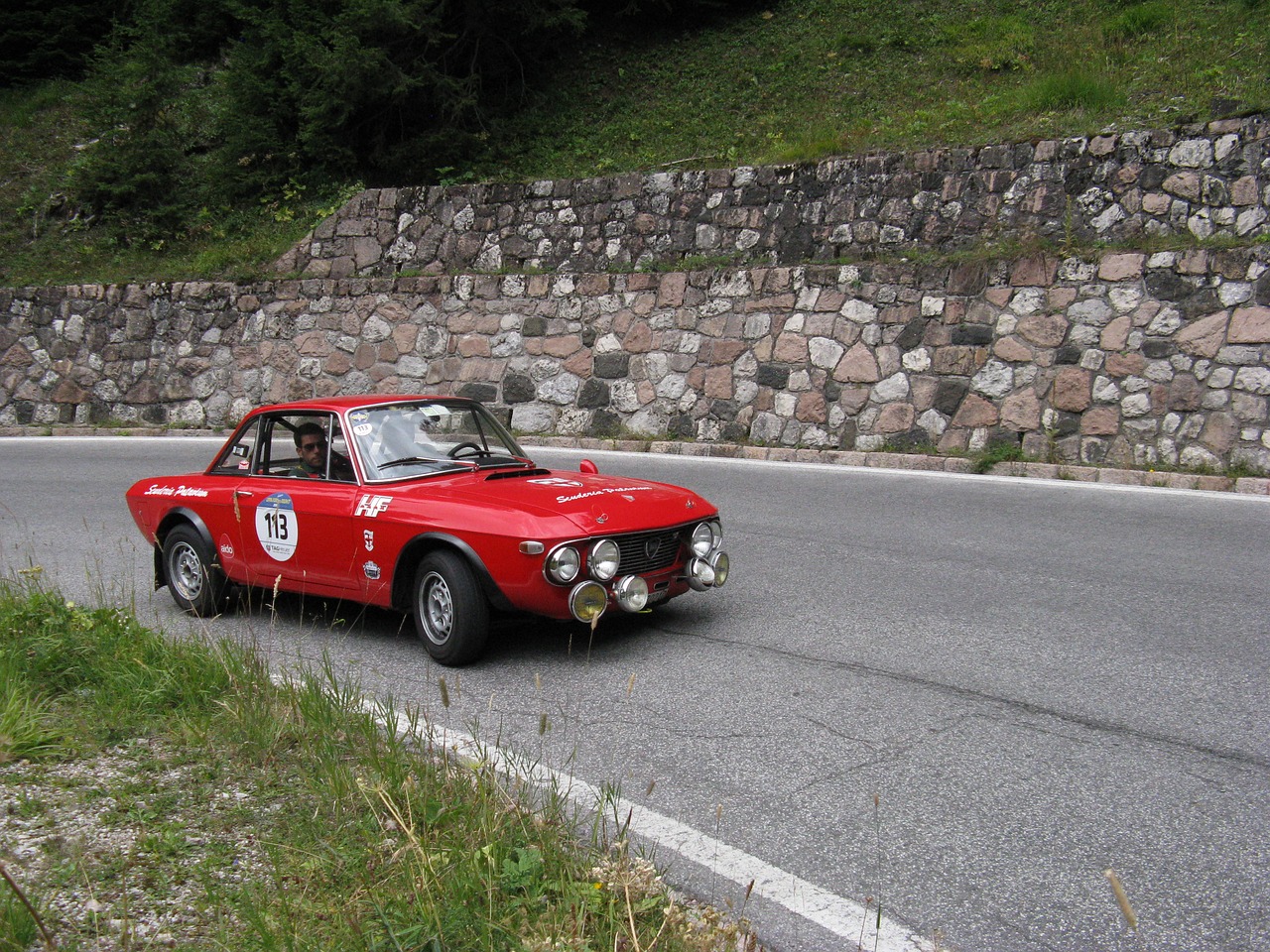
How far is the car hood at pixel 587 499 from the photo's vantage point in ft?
17.5

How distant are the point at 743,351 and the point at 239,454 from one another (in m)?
8.16

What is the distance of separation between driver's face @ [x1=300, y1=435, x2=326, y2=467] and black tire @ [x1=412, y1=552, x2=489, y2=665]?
3.98 ft

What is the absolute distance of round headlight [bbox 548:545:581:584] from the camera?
5105mm

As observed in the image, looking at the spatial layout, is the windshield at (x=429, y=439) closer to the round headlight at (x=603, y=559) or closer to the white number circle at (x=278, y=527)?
the white number circle at (x=278, y=527)

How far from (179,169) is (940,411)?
628 inches

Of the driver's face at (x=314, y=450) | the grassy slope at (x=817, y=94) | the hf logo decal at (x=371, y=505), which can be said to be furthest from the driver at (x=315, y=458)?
the grassy slope at (x=817, y=94)

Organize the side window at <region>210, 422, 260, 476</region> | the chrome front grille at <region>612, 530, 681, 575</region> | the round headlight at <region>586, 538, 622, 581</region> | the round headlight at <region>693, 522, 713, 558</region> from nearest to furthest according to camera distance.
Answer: the round headlight at <region>586, 538, 622, 581</region>
the chrome front grille at <region>612, 530, 681, 575</region>
the round headlight at <region>693, 522, 713, 558</region>
the side window at <region>210, 422, 260, 476</region>

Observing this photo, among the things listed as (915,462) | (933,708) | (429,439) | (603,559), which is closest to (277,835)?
(603,559)

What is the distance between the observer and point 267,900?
2.90m

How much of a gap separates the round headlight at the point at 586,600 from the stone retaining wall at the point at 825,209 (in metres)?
9.44

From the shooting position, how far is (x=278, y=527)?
6.24 meters

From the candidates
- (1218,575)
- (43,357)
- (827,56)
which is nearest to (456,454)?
(1218,575)

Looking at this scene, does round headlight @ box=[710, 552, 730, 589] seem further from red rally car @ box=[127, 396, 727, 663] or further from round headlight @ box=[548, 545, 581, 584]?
round headlight @ box=[548, 545, 581, 584]

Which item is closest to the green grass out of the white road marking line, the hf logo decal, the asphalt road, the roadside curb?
the white road marking line
